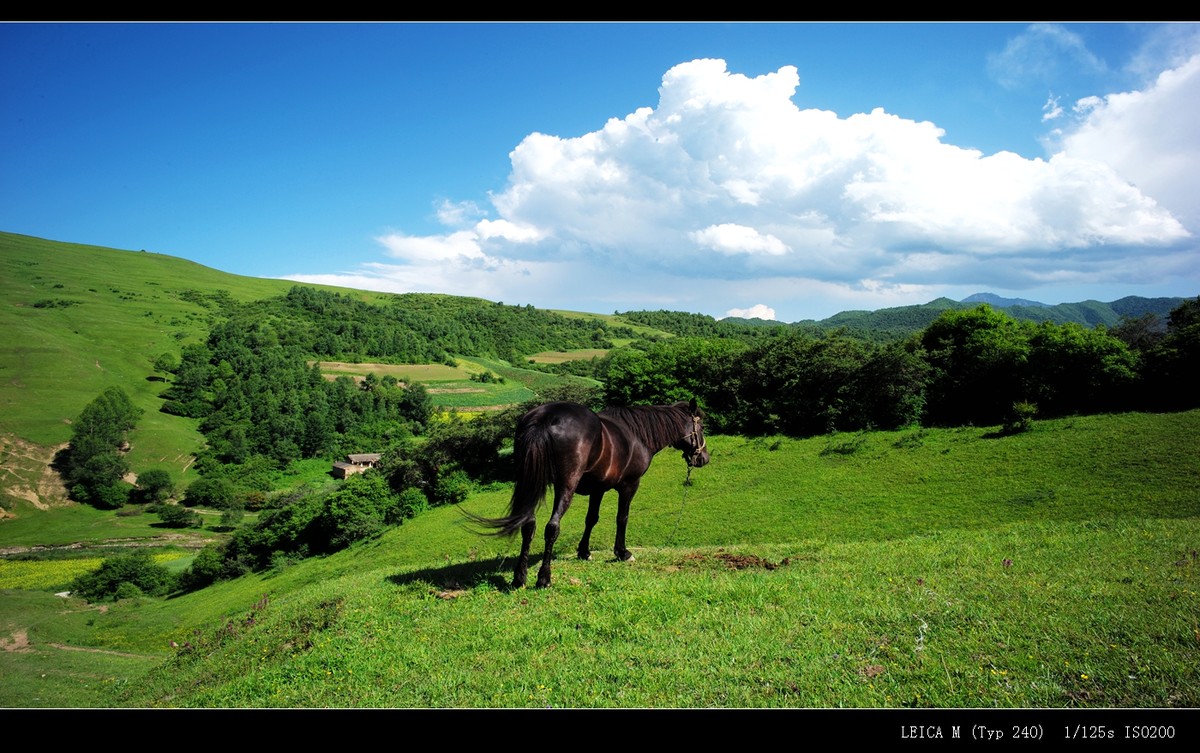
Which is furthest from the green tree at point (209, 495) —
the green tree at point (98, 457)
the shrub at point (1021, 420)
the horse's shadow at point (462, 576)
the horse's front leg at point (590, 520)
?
the shrub at point (1021, 420)

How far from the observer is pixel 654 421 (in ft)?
36.1

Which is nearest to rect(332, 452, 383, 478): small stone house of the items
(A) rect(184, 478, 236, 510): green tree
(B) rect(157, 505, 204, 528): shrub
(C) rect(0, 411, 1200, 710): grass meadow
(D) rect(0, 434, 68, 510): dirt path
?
(A) rect(184, 478, 236, 510): green tree

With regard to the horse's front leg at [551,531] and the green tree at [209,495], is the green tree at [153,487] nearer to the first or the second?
the green tree at [209,495]

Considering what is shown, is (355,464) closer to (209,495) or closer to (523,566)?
(209,495)

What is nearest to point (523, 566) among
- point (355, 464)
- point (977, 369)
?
point (977, 369)

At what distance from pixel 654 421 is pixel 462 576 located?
16.3 feet

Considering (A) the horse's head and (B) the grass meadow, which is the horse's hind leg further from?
(A) the horse's head

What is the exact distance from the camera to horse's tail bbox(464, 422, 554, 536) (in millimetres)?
8500

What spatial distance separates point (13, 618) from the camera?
112 feet

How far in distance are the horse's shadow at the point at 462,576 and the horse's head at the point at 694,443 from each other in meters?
4.62

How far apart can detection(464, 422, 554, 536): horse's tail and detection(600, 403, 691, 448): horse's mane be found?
191 centimetres

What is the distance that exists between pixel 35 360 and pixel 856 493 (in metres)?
152
